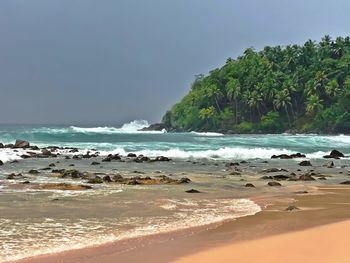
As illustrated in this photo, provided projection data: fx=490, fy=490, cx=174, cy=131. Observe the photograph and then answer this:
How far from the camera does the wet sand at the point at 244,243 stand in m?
6.02

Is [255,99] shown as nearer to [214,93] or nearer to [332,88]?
[214,93]

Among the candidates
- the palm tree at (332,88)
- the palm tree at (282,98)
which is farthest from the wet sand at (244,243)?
the palm tree at (282,98)

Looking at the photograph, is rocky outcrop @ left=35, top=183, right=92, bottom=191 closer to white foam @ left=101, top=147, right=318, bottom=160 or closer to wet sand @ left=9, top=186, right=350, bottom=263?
wet sand @ left=9, top=186, right=350, bottom=263

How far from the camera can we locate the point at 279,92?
83.4 meters

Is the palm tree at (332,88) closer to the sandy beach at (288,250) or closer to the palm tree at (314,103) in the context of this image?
the palm tree at (314,103)

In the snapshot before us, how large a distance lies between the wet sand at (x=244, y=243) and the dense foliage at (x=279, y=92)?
238 feet

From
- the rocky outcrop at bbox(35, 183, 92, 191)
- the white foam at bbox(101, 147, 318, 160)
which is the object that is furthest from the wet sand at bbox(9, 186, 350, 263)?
the white foam at bbox(101, 147, 318, 160)

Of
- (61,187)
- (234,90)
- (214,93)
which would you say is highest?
(234,90)

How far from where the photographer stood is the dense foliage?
79750 millimetres

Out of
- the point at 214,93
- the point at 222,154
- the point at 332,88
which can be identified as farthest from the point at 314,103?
the point at 222,154

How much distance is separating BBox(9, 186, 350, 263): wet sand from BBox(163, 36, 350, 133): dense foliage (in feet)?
238

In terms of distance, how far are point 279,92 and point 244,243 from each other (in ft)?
259

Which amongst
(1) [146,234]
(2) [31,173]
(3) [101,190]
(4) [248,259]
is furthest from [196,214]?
(2) [31,173]

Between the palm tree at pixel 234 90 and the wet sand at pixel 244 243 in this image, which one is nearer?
the wet sand at pixel 244 243
